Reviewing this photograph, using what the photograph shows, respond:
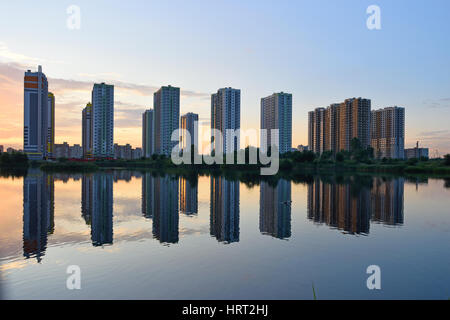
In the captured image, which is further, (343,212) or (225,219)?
(343,212)

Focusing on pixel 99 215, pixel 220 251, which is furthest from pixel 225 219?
pixel 99 215

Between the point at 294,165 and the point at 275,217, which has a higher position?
the point at 294,165

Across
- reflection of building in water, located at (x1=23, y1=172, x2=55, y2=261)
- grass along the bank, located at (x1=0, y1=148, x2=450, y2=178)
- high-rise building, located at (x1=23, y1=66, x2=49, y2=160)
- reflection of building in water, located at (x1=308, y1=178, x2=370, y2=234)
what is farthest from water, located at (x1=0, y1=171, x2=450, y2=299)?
high-rise building, located at (x1=23, y1=66, x2=49, y2=160)

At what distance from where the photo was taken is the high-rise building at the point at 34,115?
173 metres

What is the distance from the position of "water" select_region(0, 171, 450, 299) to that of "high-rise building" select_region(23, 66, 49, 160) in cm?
15379

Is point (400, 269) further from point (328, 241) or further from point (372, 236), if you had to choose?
point (372, 236)

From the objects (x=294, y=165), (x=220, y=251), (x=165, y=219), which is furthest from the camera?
(x=294, y=165)

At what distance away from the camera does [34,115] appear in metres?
177

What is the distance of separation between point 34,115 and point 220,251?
192021mm

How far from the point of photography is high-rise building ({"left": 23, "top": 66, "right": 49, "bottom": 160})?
173 m

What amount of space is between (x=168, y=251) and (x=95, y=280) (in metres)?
6.19

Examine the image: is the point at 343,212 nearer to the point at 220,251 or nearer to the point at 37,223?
the point at 220,251

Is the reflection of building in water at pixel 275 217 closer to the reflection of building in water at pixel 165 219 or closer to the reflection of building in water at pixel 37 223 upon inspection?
the reflection of building in water at pixel 165 219
